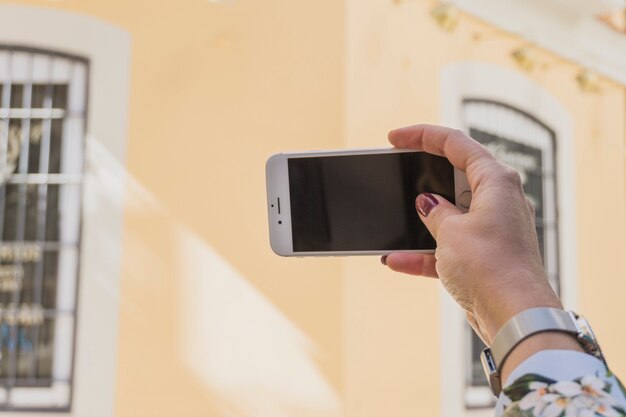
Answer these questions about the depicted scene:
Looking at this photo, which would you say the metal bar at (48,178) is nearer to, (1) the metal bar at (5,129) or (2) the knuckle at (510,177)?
(1) the metal bar at (5,129)

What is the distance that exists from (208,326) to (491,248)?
3.59 metres

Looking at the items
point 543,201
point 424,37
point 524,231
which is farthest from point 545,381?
point 543,201

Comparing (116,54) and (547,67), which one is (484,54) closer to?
(547,67)

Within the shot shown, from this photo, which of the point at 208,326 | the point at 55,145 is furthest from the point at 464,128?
the point at 55,145

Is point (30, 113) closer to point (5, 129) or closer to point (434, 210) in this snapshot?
point (5, 129)

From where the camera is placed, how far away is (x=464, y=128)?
5535 mm

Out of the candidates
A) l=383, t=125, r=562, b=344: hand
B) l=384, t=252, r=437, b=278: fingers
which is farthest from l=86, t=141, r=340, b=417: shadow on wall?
l=383, t=125, r=562, b=344: hand

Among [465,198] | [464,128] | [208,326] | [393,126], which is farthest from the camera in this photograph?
[464,128]

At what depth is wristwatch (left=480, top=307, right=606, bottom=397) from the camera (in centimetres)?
70

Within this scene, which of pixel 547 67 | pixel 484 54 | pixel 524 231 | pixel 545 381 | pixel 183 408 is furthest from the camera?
pixel 547 67

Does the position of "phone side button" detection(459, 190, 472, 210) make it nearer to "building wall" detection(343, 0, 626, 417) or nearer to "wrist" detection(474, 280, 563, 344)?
"wrist" detection(474, 280, 563, 344)

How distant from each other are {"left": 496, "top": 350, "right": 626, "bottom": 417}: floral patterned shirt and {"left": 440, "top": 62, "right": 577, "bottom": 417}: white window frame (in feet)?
14.3

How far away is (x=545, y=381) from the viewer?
65 cm

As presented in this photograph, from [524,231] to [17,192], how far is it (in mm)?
3968
